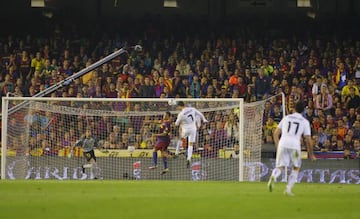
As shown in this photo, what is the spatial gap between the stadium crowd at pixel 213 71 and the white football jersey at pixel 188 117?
4.05 ft

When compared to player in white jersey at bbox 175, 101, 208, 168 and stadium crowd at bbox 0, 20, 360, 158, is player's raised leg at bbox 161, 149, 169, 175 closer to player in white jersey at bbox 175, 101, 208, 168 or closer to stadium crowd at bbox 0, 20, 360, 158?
player in white jersey at bbox 175, 101, 208, 168

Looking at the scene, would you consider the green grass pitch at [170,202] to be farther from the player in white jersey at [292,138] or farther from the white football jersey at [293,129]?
the white football jersey at [293,129]

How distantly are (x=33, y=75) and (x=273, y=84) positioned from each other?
28.3 ft

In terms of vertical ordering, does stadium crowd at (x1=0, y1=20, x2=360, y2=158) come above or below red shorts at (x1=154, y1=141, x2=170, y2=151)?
above

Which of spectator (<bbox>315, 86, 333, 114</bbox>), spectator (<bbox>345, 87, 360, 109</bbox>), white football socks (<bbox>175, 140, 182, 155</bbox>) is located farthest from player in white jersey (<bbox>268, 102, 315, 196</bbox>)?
spectator (<bbox>345, 87, 360, 109</bbox>)

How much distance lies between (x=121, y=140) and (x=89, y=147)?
1079 millimetres

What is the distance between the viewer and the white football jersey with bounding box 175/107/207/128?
26109mm

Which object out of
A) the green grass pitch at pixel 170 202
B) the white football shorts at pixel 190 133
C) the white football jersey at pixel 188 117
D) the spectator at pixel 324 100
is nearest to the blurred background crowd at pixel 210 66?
the spectator at pixel 324 100

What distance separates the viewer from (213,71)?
32375 mm

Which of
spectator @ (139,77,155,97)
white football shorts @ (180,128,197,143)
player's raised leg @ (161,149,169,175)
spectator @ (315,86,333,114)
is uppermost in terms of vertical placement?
spectator @ (139,77,155,97)

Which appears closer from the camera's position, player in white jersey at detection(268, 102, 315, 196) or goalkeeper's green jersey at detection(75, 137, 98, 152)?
player in white jersey at detection(268, 102, 315, 196)

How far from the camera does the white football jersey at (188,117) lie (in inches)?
1028

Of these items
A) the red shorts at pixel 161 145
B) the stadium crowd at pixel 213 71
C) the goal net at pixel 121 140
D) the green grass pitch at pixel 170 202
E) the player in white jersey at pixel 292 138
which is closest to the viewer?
the green grass pitch at pixel 170 202

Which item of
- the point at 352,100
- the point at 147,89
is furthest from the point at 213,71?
the point at 352,100
